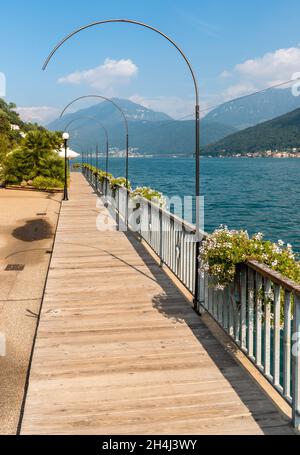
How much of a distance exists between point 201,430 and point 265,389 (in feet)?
3.39

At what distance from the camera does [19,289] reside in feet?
27.0

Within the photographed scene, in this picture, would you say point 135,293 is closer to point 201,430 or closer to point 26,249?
point 201,430

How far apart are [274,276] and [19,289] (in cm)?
550

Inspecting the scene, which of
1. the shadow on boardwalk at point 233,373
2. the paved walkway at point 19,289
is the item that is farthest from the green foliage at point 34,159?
the shadow on boardwalk at point 233,373

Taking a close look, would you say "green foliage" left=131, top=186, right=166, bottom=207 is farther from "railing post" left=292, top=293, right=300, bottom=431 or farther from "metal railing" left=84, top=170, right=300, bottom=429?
"railing post" left=292, top=293, right=300, bottom=431

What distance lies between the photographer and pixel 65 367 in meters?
4.95

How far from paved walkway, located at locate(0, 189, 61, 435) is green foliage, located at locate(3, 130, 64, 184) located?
11410mm

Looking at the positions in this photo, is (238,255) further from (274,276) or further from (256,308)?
(274,276)

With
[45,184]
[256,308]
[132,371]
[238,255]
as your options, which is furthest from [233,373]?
[45,184]

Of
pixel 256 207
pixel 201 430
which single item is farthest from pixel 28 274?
pixel 256 207

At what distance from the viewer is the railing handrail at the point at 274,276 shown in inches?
151

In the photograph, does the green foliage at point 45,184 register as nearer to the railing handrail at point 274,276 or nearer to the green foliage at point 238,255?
the green foliage at point 238,255

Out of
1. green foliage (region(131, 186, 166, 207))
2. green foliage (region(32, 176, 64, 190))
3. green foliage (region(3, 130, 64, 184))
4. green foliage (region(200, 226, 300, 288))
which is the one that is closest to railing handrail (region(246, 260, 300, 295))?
green foliage (region(200, 226, 300, 288))

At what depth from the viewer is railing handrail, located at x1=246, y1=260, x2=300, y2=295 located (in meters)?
3.83
